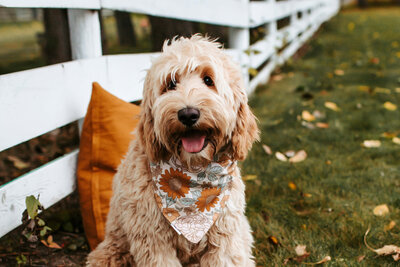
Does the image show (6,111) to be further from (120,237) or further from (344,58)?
(344,58)

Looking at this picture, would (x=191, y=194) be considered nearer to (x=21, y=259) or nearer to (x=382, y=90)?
(x=21, y=259)

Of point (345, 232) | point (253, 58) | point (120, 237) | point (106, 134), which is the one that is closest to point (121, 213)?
point (120, 237)

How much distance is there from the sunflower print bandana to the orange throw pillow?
673 mm

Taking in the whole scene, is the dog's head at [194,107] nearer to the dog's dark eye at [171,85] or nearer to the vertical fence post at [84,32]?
the dog's dark eye at [171,85]

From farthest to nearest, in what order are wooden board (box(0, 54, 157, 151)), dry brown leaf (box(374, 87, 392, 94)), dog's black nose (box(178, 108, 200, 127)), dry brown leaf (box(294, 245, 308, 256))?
dry brown leaf (box(374, 87, 392, 94)) < dry brown leaf (box(294, 245, 308, 256)) < wooden board (box(0, 54, 157, 151)) < dog's black nose (box(178, 108, 200, 127))

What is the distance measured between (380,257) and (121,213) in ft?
5.62

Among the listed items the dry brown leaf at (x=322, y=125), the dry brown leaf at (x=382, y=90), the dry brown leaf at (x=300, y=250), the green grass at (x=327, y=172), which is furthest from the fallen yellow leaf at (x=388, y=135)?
the dry brown leaf at (x=300, y=250)

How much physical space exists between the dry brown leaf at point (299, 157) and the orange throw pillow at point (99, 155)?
6.55ft

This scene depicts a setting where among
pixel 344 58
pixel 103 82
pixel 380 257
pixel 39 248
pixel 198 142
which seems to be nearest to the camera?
pixel 198 142

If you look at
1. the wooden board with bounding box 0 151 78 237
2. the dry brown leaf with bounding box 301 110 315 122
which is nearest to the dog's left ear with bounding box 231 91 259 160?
the wooden board with bounding box 0 151 78 237

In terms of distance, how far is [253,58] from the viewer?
660cm

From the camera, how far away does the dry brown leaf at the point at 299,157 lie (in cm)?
414

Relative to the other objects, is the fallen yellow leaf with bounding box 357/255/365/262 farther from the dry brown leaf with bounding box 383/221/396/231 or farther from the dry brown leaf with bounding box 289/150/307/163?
the dry brown leaf with bounding box 289/150/307/163

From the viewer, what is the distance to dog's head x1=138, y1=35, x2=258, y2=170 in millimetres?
2031
